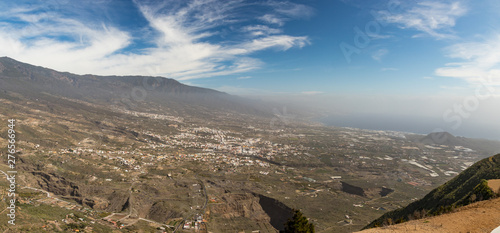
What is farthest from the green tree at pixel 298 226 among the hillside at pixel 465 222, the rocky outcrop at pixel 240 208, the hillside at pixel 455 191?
the rocky outcrop at pixel 240 208

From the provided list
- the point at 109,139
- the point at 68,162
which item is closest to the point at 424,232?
the point at 68,162

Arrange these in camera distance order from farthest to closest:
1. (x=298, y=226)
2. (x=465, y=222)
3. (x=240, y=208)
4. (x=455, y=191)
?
(x=240, y=208)
(x=455, y=191)
(x=298, y=226)
(x=465, y=222)

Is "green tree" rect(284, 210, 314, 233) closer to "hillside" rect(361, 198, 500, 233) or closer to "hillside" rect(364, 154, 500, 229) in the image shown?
"hillside" rect(361, 198, 500, 233)

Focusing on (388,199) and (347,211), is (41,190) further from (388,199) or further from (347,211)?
(388,199)

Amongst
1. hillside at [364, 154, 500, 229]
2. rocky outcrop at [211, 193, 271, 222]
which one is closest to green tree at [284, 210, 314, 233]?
hillside at [364, 154, 500, 229]

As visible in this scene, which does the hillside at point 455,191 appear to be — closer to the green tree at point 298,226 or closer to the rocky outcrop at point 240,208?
the green tree at point 298,226

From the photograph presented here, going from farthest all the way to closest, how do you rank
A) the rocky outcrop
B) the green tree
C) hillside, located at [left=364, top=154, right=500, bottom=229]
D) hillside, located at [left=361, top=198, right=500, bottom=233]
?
the rocky outcrop
hillside, located at [left=364, top=154, right=500, bottom=229]
the green tree
hillside, located at [left=361, top=198, right=500, bottom=233]

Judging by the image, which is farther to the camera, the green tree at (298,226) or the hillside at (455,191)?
the hillside at (455,191)

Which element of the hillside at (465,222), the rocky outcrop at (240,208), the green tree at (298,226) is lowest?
the rocky outcrop at (240,208)

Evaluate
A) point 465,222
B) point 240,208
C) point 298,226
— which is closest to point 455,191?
point 465,222

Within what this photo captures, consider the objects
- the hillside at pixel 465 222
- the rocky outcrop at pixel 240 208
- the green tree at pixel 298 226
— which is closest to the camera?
the hillside at pixel 465 222

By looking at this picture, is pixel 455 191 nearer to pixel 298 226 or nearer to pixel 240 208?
pixel 298 226
